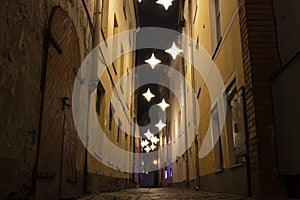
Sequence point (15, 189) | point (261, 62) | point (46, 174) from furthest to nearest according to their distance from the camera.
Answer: point (261, 62)
point (46, 174)
point (15, 189)

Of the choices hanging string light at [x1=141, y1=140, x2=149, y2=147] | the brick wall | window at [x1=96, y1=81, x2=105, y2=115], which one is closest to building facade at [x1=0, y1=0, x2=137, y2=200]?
window at [x1=96, y1=81, x2=105, y2=115]

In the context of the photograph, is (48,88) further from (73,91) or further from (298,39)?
(298,39)

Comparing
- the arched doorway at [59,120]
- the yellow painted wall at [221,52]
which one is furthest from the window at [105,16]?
the arched doorway at [59,120]

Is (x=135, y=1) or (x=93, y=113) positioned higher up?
(x=135, y=1)

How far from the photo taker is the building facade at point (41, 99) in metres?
2.83

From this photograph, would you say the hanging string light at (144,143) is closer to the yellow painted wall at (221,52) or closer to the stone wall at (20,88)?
the yellow painted wall at (221,52)

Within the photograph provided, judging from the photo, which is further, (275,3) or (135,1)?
(135,1)

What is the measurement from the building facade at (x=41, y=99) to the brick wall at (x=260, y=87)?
8.83ft

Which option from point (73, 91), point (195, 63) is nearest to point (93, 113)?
point (73, 91)

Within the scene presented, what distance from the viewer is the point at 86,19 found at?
6.55 meters

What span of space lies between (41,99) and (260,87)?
299 cm

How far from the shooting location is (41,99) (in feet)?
12.3

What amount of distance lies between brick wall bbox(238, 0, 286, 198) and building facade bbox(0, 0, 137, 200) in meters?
2.69

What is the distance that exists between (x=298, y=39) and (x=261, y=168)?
5.74ft
